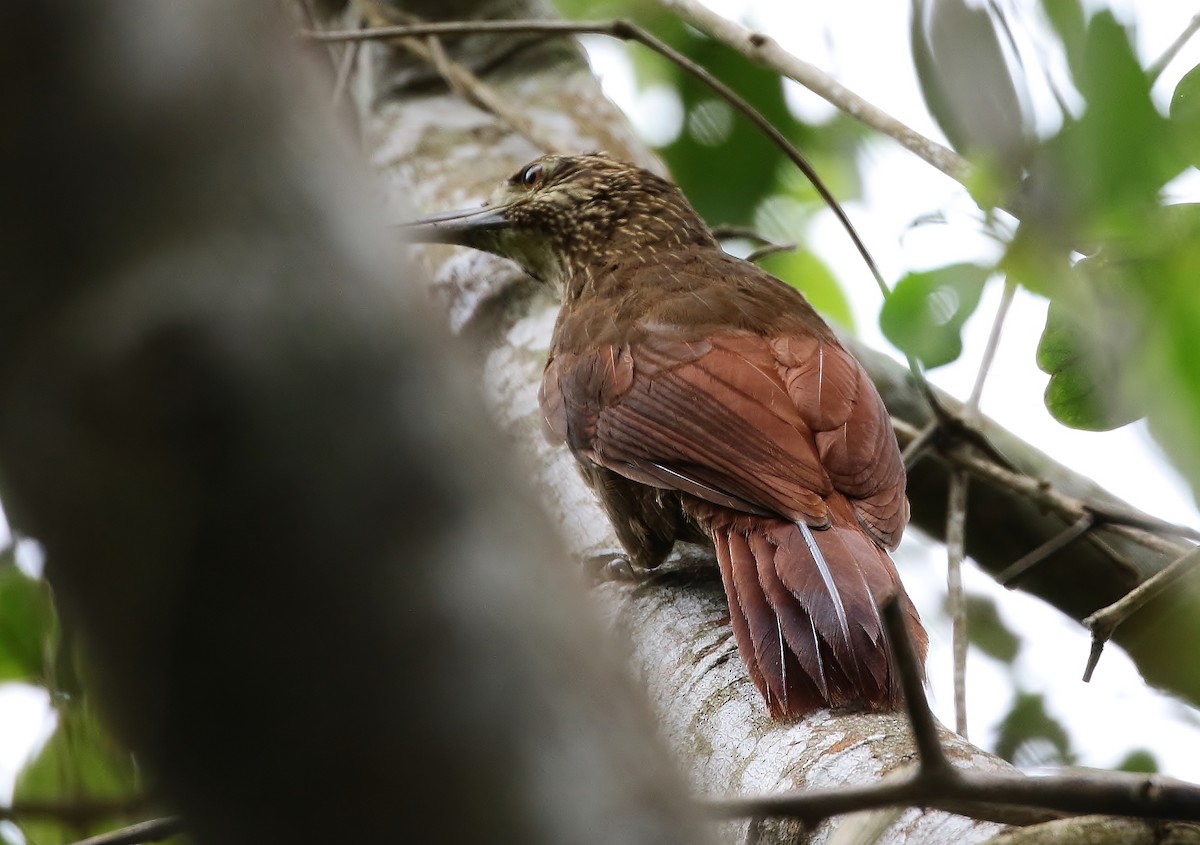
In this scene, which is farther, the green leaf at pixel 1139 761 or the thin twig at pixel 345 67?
the thin twig at pixel 345 67

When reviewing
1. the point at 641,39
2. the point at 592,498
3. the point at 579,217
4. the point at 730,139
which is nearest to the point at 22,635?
the point at 592,498

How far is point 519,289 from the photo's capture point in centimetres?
309

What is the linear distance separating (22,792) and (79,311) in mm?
2115

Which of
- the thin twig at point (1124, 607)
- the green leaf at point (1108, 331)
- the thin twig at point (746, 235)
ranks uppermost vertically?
the thin twig at point (746, 235)

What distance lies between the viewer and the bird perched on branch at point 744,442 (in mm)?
1759

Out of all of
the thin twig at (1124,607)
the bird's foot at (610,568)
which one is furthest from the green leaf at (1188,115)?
the bird's foot at (610,568)

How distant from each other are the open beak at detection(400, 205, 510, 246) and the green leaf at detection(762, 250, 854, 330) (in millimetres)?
1343

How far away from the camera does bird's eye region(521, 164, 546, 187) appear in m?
3.13

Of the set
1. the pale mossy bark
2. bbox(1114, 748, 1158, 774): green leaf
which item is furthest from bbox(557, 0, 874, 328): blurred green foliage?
Result: bbox(1114, 748, 1158, 774): green leaf

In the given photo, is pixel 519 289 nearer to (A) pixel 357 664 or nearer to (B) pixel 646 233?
(B) pixel 646 233

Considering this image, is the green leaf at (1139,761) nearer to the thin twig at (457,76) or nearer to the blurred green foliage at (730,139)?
the blurred green foliage at (730,139)

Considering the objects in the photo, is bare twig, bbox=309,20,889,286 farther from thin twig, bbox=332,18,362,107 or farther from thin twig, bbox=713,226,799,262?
thin twig, bbox=713,226,799,262

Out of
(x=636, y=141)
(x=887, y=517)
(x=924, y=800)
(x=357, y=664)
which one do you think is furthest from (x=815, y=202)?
(x=357, y=664)

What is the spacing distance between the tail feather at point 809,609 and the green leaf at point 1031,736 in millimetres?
1516
